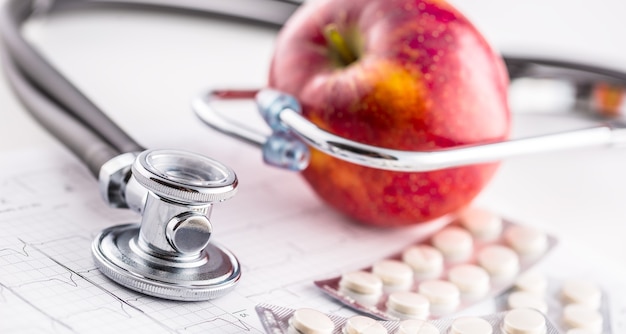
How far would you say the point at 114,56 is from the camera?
5.03 ft

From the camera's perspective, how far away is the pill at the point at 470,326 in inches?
33.2

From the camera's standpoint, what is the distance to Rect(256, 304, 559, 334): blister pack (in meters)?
0.82

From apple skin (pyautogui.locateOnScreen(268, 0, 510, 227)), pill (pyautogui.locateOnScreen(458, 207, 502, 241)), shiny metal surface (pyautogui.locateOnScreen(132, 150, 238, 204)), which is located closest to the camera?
shiny metal surface (pyautogui.locateOnScreen(132, 150, 238, 204))

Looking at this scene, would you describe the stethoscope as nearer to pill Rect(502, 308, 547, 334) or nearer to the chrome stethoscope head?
the chrome stethoscope head

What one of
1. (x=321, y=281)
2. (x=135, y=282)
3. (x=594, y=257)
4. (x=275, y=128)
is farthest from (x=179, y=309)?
(x=594, y=257)

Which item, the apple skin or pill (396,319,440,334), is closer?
pill (396,319,440,334)

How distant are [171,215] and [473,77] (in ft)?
1.26

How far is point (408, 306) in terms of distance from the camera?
911mm

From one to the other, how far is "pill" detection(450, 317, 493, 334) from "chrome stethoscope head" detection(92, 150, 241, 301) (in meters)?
0.21

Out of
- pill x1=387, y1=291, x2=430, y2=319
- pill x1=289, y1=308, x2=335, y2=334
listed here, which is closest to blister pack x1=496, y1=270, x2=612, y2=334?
pill x1=387, y1=291, x2=430, y2=319

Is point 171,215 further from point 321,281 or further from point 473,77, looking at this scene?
point 473,77

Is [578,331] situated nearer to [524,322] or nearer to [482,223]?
[524,322]

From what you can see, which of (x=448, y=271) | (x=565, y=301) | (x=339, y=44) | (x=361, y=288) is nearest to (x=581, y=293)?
(x=565, y=301)

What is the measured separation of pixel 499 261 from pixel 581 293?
92 mm
